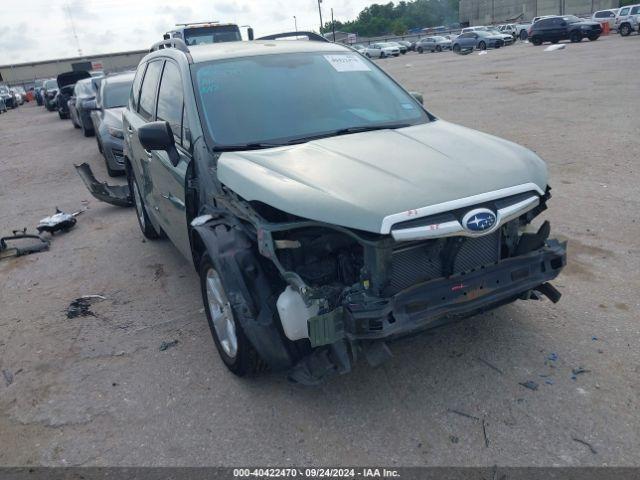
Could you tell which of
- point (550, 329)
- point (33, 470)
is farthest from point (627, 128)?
point (33, 470)

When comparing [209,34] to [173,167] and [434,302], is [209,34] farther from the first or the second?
[434,302]

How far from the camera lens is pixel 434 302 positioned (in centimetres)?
291

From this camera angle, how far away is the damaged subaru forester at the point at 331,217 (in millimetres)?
2818

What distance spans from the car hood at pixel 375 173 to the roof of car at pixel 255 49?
1212 mm

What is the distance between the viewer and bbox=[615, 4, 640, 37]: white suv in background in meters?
34.3

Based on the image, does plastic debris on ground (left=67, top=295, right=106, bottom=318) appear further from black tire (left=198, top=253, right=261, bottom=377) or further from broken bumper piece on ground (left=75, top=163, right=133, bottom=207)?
broken bumper piece on ground (left=75, top=163, right=133, bottom=207)

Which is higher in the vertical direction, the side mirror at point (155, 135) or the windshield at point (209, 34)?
the windshield at point (209, 34)

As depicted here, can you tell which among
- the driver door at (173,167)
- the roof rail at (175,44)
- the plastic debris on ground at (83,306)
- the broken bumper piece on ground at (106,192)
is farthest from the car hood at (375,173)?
the broken bumper piece on ground at (106,192)

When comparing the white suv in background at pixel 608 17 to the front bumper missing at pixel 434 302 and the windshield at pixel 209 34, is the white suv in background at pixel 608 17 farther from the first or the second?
the front bumper missing at pixel 434 302

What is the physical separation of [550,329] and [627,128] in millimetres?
7234

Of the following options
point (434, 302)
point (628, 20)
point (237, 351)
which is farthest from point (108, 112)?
point (628, 20)

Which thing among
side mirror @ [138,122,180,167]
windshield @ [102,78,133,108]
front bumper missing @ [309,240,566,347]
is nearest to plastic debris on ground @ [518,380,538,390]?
front bumper missing @ [309,240,566,347]

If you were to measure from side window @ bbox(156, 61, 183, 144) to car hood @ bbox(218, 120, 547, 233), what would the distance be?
3.14ft

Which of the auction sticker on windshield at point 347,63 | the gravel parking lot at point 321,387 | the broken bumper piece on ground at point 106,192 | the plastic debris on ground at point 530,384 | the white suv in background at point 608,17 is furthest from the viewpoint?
the white suv in background at point 608,17
